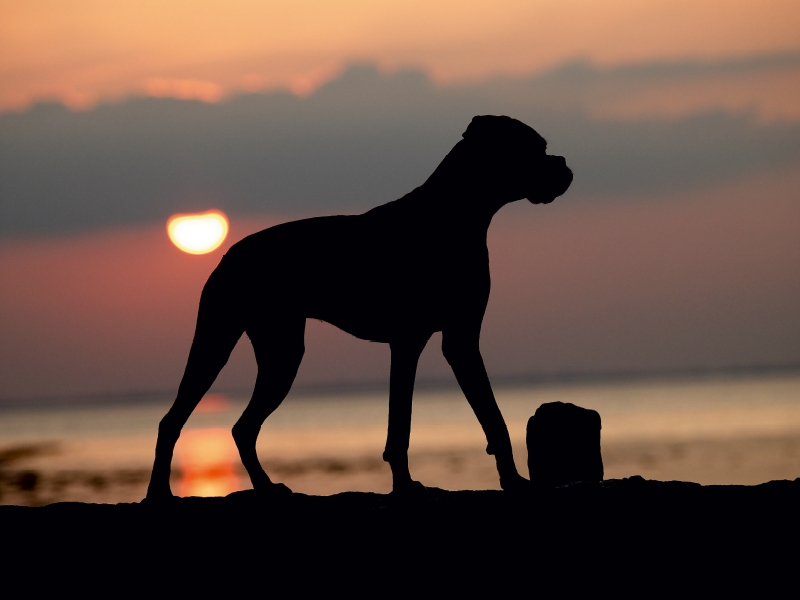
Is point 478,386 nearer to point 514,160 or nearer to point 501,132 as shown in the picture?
point 514,160

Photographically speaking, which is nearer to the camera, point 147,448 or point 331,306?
point 331,306

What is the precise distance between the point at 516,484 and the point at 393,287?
162 centimetres

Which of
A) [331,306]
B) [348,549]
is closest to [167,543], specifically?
[348,549]

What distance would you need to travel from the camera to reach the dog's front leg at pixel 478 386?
25.7ft

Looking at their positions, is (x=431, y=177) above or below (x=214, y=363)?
above

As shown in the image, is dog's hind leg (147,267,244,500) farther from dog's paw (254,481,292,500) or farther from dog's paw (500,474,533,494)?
dog's paw (500,474,533,494)

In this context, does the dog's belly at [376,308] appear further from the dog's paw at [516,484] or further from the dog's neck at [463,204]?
the dog's paw at [516,484]

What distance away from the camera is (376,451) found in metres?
44.2

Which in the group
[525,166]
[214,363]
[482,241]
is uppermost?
[525,166]

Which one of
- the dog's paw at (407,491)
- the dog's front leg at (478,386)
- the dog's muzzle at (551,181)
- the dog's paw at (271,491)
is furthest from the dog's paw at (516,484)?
the dog's muzzle at (551,181)

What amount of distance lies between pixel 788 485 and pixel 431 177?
130 inches

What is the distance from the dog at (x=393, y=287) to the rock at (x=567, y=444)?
175 cm

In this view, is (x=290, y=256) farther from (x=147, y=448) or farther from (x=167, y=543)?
(x=147, y=448)

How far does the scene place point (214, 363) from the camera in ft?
27.0
